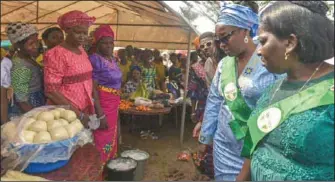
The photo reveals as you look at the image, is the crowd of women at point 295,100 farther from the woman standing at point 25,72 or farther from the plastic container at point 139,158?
the plastic container at point 139,158

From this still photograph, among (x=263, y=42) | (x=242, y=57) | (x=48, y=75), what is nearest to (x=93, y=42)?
(x=48, y=75)

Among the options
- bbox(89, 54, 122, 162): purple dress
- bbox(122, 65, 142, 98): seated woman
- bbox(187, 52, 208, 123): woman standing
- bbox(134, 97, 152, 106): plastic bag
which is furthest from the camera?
bbox(122, 65, 142, 98): seated woman

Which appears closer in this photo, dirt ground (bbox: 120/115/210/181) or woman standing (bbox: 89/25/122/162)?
woman standing (bbox: 89/25/122/162)

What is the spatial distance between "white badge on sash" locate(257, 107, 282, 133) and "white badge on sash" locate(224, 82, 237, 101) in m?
0.44

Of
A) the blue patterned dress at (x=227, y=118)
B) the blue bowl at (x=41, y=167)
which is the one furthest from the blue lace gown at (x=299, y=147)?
the blue bowl at (x=41, y=167)

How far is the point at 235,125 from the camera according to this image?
1689 mm

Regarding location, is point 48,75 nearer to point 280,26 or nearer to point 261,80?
point 261,80

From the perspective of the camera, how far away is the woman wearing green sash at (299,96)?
1.03 m

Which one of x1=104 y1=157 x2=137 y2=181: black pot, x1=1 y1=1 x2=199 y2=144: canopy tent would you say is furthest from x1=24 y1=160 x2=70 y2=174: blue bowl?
x1=1 y1=1 x2=199 y2=144: canopy tent

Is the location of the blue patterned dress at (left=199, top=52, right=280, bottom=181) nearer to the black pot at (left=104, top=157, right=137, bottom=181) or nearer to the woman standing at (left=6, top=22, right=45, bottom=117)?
the black pot at (left=104, top=157, right=137, bottom=181)

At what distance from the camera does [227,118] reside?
69.2 inches

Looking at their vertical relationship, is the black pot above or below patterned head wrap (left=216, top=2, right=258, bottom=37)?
below

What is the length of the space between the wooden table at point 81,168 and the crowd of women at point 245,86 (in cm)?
65

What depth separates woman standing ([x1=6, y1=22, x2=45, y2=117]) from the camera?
2281mm
